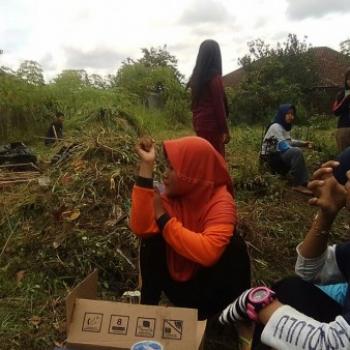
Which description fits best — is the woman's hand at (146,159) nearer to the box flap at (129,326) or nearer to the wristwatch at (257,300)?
the box flap at (129,326)

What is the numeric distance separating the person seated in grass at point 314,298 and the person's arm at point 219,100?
1.99 metres

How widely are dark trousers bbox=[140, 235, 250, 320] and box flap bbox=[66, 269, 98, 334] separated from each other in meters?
0.26

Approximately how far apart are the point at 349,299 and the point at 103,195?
234 centimetres

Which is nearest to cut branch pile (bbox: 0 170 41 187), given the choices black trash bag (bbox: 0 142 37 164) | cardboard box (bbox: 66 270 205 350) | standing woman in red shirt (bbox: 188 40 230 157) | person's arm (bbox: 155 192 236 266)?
black trash bag (bbox: 0 142 37 164)

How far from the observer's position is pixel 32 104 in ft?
37.4

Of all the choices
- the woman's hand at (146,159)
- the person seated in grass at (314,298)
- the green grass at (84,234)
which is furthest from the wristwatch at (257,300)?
the green grass at (84,234)

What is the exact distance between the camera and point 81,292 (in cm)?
188

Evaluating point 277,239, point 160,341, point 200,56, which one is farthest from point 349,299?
point 200,56

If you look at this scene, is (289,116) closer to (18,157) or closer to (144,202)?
(144,202)

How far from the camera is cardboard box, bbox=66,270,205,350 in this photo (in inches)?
66.3

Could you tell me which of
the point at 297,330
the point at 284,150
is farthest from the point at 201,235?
the point at 284,150

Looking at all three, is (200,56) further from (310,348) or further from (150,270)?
(310,348)

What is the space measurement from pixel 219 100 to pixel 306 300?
241 cm

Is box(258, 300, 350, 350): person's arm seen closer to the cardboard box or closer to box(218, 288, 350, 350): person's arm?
box(218, 288, 350, 350): person's arm
